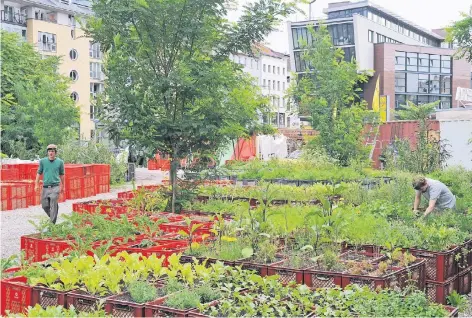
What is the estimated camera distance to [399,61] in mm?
73875

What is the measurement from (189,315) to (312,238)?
9.24 ft

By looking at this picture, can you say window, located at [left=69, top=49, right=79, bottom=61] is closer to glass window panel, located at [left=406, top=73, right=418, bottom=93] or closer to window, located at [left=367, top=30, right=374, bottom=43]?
window, located at [left=367, top=30, right=374, bottom=43]

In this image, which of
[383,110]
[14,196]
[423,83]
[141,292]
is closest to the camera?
[141,292]

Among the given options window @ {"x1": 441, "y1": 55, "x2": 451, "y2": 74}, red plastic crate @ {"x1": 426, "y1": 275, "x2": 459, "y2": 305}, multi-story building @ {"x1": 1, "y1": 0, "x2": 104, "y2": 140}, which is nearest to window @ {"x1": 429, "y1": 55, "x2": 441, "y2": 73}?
window @ {"x1": 441, "y1": 55, "x2": 451, "y2": 74}

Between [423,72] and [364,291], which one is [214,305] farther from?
[423,72]

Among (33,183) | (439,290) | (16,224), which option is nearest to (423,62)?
(33,183)

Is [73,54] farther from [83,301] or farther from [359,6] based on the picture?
[83,301]

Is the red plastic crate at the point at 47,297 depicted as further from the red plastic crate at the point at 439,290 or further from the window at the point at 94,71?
the window at the point at 94,71

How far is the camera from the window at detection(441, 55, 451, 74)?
78.1 meters

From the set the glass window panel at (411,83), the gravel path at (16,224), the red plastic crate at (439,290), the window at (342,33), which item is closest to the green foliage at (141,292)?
the red plastic crate at (439,290)

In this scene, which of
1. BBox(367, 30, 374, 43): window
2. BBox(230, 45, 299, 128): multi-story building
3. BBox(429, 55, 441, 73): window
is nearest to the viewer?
BBox(367, 30, 374, 43): window

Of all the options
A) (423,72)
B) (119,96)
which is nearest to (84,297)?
(119,96)

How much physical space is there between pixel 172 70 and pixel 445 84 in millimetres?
72448

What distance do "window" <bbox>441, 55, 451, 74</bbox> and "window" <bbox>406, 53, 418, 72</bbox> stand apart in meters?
3.90
